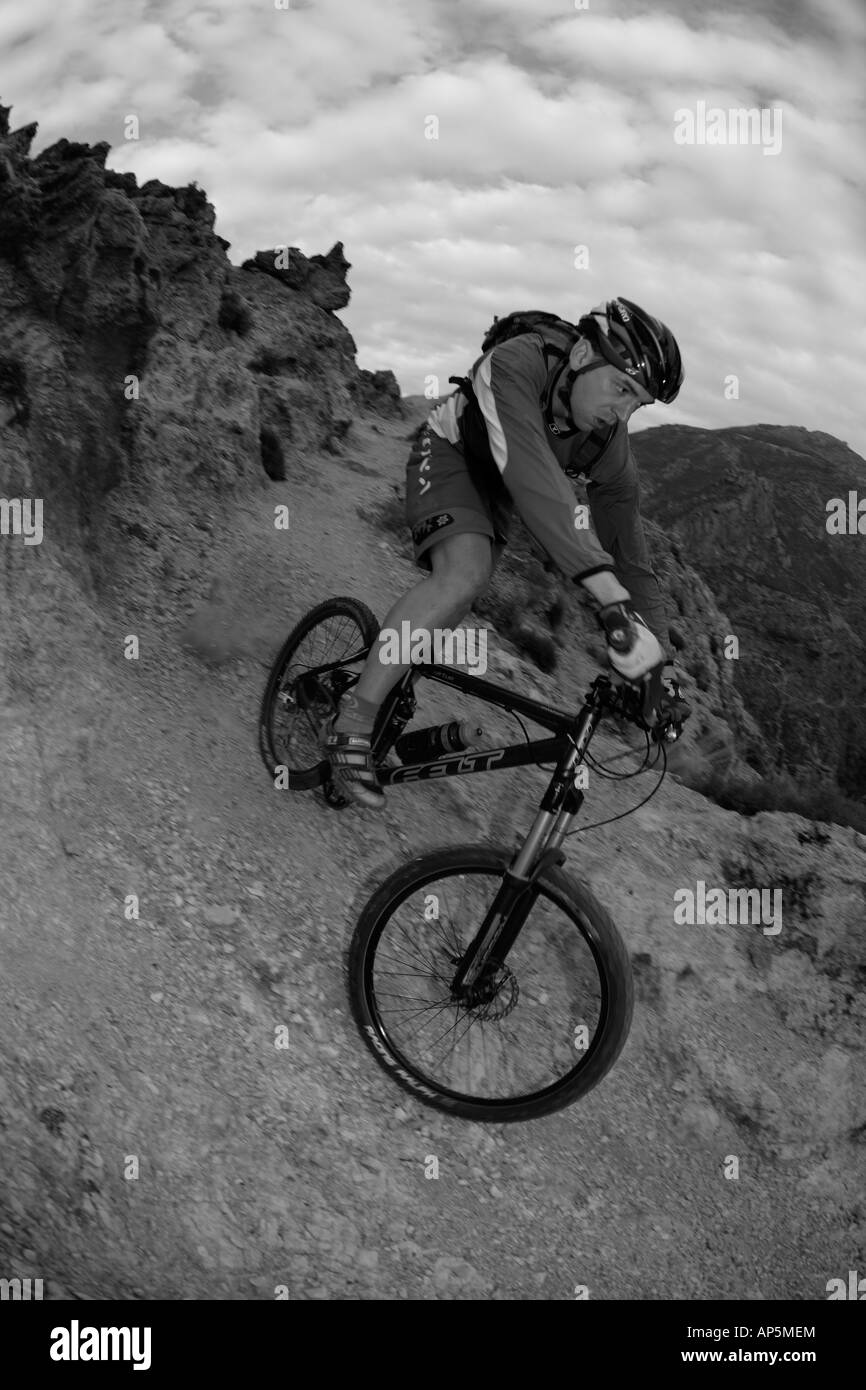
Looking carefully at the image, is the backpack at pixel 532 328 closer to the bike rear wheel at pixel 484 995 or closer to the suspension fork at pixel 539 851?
the suspension fork at pixel 539 851

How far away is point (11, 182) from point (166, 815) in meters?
7.03

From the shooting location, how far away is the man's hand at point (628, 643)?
404 centimetres

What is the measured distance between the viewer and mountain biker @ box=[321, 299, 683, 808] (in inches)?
167

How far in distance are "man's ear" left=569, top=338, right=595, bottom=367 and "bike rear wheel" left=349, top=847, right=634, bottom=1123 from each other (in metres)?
2.69

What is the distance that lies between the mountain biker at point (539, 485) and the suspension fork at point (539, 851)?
2.05 ft

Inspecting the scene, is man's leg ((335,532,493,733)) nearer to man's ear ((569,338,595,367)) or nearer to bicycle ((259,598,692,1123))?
bicycle ((259,598,692,1123))

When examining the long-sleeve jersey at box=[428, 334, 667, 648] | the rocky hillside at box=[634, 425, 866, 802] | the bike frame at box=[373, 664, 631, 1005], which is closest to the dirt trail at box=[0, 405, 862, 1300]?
the bike frame at box=[373, 664, 631, 1005]

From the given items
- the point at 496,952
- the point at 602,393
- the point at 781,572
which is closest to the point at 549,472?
the point at 602,393

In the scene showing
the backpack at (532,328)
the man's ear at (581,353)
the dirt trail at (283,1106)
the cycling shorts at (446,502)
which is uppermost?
the backpack at (532,328)

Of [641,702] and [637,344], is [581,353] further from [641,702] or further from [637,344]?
[641,702]

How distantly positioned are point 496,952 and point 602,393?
3075 millimetres

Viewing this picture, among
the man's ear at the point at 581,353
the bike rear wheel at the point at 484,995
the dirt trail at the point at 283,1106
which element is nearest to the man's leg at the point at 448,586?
the man's ear at the point at 581,353

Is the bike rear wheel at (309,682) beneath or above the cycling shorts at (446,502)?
beneath

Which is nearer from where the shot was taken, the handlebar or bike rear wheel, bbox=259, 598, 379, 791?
the handlebar
